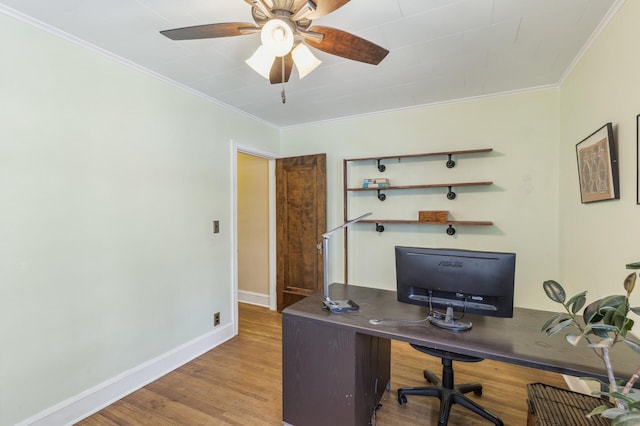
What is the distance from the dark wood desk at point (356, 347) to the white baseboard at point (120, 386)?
131 cm

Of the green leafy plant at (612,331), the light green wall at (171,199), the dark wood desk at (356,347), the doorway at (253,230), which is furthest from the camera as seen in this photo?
the doorway at (253,230)

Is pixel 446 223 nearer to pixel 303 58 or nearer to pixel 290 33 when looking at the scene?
pixel 303 58

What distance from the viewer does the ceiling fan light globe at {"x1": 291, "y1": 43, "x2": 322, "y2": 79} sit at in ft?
5.16

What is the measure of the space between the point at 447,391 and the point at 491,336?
73 cm

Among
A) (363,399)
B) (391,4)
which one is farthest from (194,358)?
(391,4)

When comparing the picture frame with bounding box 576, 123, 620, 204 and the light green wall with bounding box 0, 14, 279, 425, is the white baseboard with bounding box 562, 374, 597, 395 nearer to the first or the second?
the picture frame with bounding box 576, 123, 620, 204

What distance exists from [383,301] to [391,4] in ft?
5.75

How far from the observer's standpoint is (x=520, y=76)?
2.47 m

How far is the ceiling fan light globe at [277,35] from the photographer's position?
52.3 inches

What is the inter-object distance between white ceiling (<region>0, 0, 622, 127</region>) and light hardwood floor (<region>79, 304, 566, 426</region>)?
2487 millimetres

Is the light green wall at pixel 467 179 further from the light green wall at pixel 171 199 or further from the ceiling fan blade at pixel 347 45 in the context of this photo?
the ceiling fan blade at pixel 347 45

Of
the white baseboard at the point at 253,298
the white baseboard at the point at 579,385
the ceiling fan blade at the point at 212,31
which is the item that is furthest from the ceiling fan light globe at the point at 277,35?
the white baseboard at the point at 253,298

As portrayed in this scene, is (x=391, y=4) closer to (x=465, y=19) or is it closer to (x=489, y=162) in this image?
(x=465, y=19)

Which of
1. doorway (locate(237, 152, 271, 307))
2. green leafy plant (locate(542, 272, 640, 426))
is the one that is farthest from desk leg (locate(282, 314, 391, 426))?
doorway (locate(237, 152, 271, 307))
